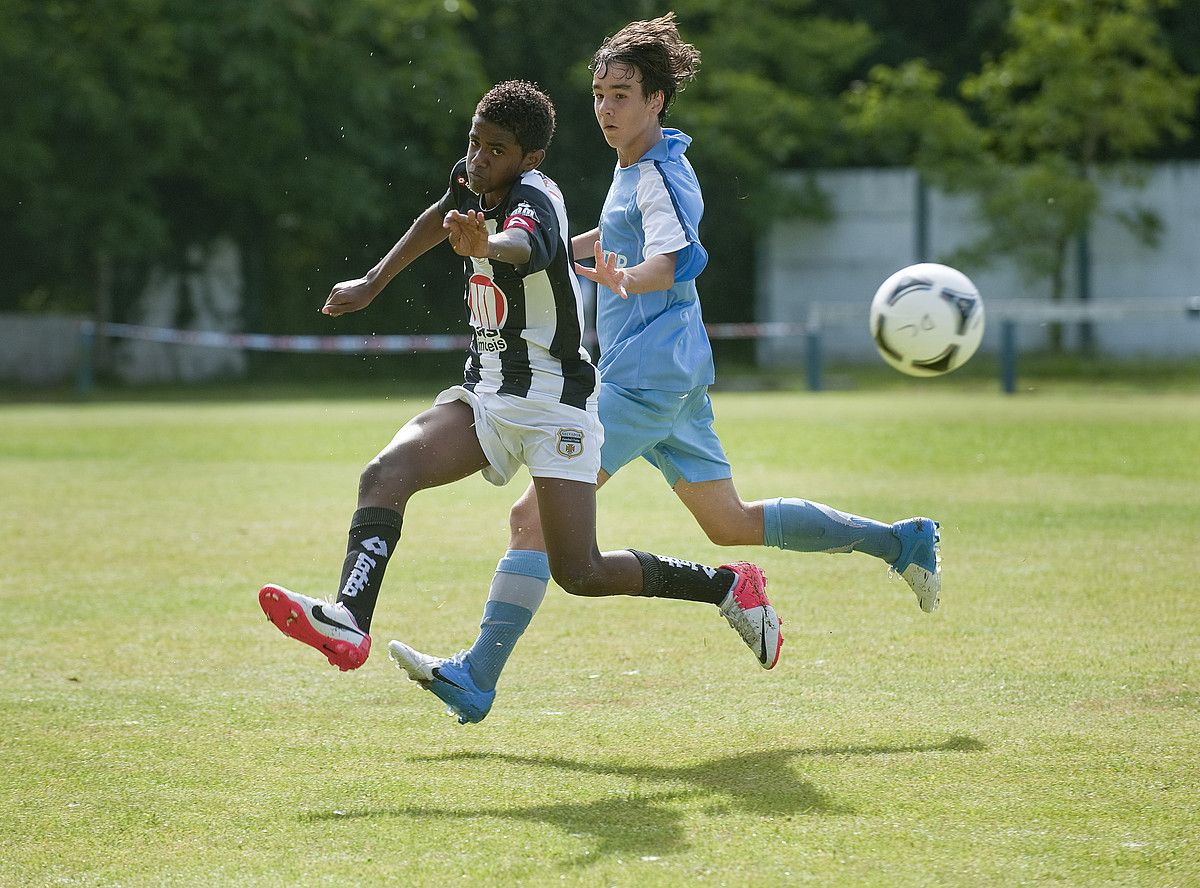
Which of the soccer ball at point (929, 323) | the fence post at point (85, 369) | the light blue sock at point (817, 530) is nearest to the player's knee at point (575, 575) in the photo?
the light blue sock at point (817, 530)

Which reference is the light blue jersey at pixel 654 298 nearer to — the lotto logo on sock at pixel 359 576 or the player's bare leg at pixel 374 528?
the player's bare leg at pixel 374 528

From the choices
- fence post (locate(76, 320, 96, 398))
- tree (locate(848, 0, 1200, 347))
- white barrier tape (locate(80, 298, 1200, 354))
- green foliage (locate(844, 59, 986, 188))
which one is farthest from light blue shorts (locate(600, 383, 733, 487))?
green foliage (locate(844, 59, 986, 188))

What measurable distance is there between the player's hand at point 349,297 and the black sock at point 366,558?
2.33 ft

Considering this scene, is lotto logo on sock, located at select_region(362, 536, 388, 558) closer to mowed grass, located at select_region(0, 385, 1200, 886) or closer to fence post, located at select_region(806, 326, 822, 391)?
mowed grass, located at select_region(0, 385, 1200, 886)

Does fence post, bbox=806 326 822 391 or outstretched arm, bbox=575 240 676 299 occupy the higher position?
outstretched arm, bbox=575 240 676 299

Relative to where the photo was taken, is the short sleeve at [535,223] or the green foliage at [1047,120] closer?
the short sleeve at [535,223]

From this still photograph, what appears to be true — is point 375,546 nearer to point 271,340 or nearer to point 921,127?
point 921,127

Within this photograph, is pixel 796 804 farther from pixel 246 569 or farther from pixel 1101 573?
pixel 246 569

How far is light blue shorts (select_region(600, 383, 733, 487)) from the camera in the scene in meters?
5.45

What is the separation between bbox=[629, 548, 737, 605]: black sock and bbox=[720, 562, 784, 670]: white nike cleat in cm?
3

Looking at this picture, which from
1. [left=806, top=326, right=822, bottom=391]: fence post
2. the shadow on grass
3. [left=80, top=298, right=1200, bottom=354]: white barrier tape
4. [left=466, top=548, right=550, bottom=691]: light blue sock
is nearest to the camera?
the shadow on grass

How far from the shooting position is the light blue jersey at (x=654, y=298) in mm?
5297

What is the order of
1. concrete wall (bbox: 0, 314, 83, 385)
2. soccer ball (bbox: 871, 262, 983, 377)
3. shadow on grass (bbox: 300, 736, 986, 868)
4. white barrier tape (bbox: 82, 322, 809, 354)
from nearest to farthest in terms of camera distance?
1. shadow on grass (bbox: 300, 736, 986, 868)
2. soccer ball (bbox: 871, 262, 983, 377)
3. white barrier tape (bbox: 82, 322, 809, 354)
4. concrete wall (bbox: 0, 314, 83, 385)

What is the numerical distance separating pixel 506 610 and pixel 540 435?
0.58 meters
